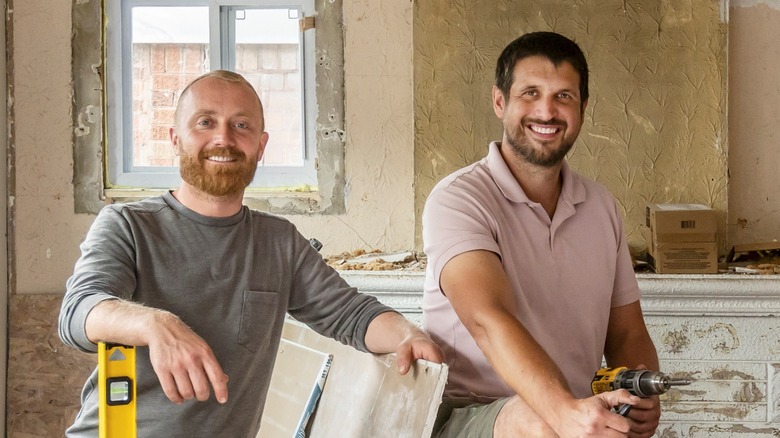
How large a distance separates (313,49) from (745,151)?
1.75m

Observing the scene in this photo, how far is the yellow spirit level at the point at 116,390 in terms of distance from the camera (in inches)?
A: 48.9

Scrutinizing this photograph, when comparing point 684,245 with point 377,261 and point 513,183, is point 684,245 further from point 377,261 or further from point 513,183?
point 513,183

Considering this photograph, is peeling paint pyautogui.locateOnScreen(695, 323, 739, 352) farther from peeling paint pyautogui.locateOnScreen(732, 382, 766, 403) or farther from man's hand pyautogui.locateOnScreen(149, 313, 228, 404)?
man's hand pyautogui.locateOnScreen(149, 313, 228, 404)

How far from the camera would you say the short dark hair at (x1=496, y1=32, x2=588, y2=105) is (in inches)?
78.2

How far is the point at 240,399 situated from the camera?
6.09 feet

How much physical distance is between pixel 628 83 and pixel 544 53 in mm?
1255

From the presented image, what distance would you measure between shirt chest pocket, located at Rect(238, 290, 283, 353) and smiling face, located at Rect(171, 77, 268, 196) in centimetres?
25

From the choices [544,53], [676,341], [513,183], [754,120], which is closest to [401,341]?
[513,183]

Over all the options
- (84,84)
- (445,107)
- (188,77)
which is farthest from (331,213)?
(84,84)

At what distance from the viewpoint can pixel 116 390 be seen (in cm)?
125

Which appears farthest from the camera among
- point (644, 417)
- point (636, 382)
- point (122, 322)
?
point (644, 417)

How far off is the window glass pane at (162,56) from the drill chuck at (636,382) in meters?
2.38

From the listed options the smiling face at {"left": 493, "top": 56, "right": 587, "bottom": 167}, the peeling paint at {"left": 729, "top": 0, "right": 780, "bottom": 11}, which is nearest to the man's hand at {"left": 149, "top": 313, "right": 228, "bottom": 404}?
the smiling face at {"left": 493, "top": 56, "right": 587, "bottom": 167}

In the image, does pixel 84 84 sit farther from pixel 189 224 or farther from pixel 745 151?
pixel 745 151
